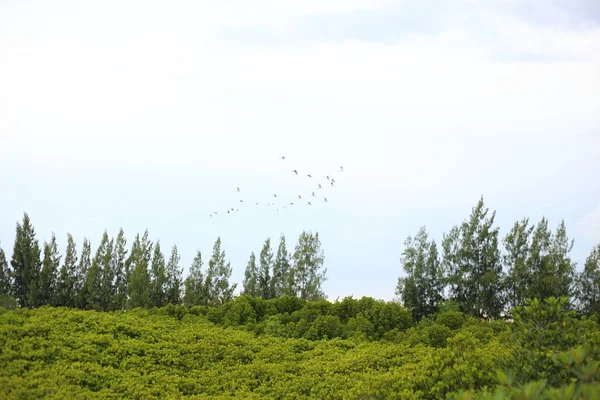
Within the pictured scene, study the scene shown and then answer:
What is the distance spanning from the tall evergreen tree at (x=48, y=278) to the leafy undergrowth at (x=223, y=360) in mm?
14106

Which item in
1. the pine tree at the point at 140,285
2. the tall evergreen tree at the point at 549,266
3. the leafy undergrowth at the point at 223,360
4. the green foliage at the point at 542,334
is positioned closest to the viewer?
the green foliage at the point at 542,334

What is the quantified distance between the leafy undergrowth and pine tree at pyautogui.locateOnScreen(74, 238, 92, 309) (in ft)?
44.1

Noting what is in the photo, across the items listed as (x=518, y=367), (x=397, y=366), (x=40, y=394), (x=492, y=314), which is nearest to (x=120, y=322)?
(x=40, y=394)

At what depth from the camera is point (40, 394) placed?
33.6 feet

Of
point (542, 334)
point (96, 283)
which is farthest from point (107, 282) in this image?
point (542, 334)

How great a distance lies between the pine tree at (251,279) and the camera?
2562cm

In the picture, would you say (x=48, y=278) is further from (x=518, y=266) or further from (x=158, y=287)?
(x=518, y=266)

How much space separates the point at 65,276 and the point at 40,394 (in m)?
19.9

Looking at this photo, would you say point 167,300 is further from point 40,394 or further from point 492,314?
point 40,394

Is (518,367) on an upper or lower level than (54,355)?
lower

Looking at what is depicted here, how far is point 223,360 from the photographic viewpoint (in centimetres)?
1273

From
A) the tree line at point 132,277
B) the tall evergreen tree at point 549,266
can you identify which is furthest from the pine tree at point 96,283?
the tall evergreen tree at point 549,266

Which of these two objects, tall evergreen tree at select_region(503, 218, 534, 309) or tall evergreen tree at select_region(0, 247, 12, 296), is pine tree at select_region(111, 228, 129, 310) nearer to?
tall evergreen tree at select_region(0, 247, 12, 296)

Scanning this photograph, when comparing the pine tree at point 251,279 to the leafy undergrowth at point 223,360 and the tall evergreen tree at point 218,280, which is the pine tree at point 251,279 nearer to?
the tall evergreen tree at point 218,280
